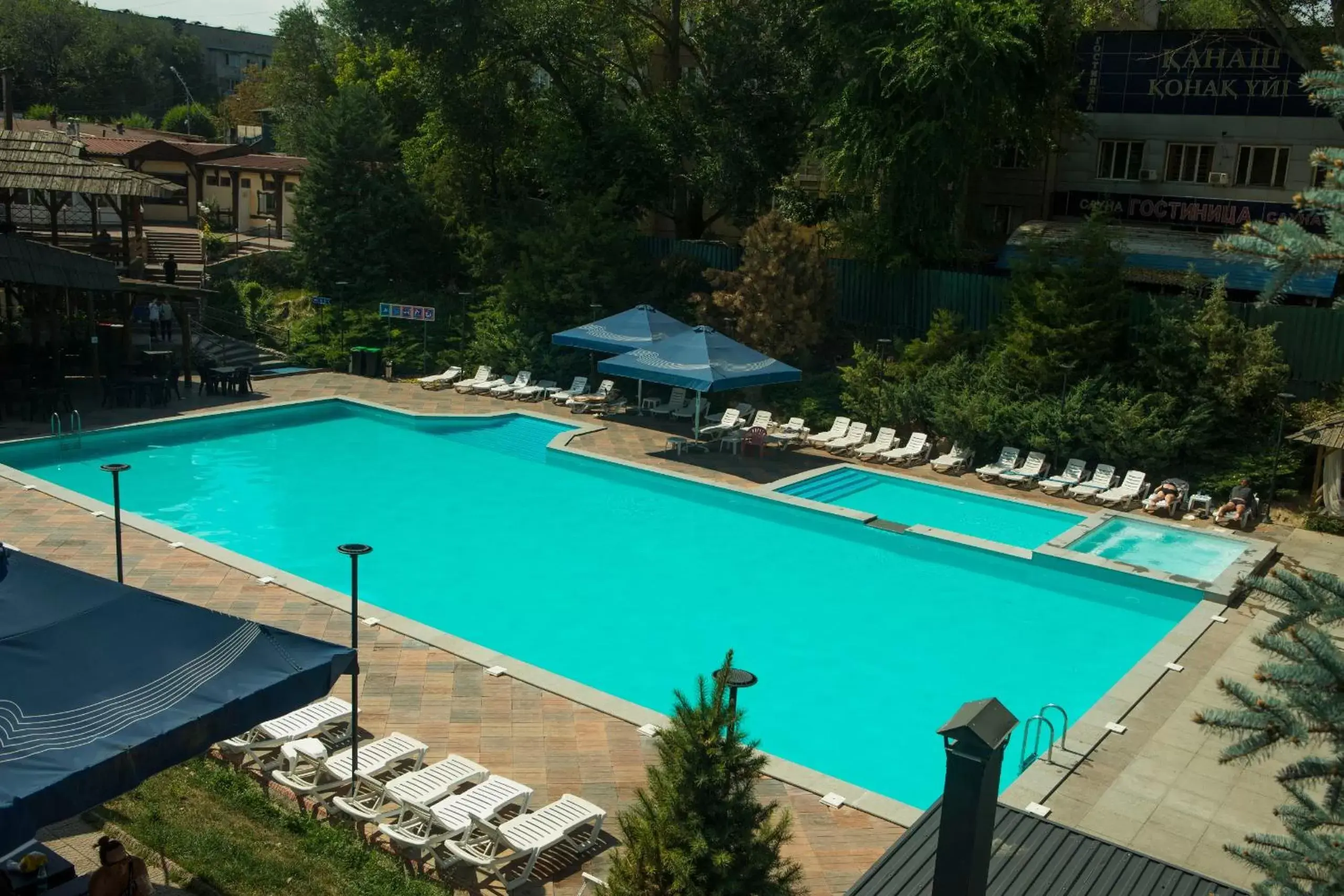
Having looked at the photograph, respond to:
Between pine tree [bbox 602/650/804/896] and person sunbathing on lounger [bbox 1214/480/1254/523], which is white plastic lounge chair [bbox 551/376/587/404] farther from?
pine tree [bbox 602/650/804/896]

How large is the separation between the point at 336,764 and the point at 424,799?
1.20 metres

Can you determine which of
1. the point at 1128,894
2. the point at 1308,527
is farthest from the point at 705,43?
the point at 1128,894

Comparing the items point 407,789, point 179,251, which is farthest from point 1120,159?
point 407,789

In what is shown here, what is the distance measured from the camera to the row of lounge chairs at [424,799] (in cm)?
906

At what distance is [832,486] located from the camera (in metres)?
22.0

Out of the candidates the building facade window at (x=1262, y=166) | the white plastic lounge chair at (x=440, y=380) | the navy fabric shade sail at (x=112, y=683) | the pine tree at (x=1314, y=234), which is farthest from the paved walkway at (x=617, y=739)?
the building facade window at (x=1262, y=166)

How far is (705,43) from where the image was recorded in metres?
30.1

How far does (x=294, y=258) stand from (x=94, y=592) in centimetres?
2870

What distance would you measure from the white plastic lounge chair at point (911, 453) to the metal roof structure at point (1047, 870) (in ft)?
51.7

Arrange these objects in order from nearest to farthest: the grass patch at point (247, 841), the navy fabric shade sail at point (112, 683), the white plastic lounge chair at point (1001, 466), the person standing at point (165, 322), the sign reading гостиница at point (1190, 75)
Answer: the navy fabric shade sail at point (112, 683) → the grass patch at point (247, 841) → the white plastic lounge chair at point (1001, 466) → the sign reading гостиница at point (1190, 75) → the person standing at point (165, 322)

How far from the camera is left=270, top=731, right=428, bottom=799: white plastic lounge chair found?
1004 centimetres

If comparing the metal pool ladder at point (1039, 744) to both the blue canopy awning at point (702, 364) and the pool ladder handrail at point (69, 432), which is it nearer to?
the blue canopy awning at point (702, 364)

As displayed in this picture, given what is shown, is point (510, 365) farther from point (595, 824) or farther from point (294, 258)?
point (595, 824)

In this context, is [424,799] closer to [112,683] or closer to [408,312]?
[112,683]
